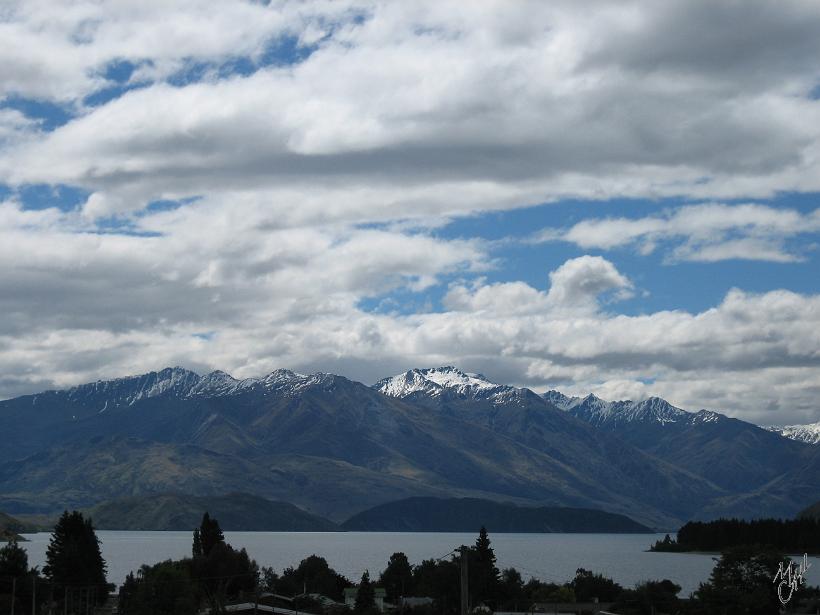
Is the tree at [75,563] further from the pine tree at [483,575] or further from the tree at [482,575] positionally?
the pine tree at [483,575]

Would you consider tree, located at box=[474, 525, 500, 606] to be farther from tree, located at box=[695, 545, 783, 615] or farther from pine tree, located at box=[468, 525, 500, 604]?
tree, located at box=[695, 545, 783, 615]

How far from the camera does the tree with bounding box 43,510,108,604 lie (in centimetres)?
18562

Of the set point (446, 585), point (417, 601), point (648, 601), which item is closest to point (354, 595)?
point (417, 601)

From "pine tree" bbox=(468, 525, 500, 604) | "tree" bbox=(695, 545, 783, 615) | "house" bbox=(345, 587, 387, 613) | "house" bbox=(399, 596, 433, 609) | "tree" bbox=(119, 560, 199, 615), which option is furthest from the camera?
"pine tree" bbox=(468, 525, 500, 604)

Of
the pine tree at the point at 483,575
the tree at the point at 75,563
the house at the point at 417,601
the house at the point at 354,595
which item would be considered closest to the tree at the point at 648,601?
the pine tree at the point at 483,575

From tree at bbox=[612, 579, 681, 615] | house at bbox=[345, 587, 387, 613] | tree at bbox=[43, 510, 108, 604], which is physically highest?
tree at bbox=[43, 510, 108, 604]

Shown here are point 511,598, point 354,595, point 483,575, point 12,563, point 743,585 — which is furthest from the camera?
point 354,595

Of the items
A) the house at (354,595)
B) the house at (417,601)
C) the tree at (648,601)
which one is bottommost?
the tree at (648,601)

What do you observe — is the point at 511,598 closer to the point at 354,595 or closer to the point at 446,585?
the point at 446,585

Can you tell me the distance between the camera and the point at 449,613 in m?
158

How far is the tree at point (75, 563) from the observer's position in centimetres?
18562

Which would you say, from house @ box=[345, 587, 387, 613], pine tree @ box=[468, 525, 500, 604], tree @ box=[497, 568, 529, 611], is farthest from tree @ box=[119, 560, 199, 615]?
tree @ box=[497, 568, 529, 611]

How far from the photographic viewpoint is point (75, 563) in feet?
616

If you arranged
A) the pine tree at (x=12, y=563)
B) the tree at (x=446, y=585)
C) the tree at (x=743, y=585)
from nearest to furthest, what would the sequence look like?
the tree at (x=743, y=585), the pine tree at (x=12, y=563), the tree at (x=446, y=585)
